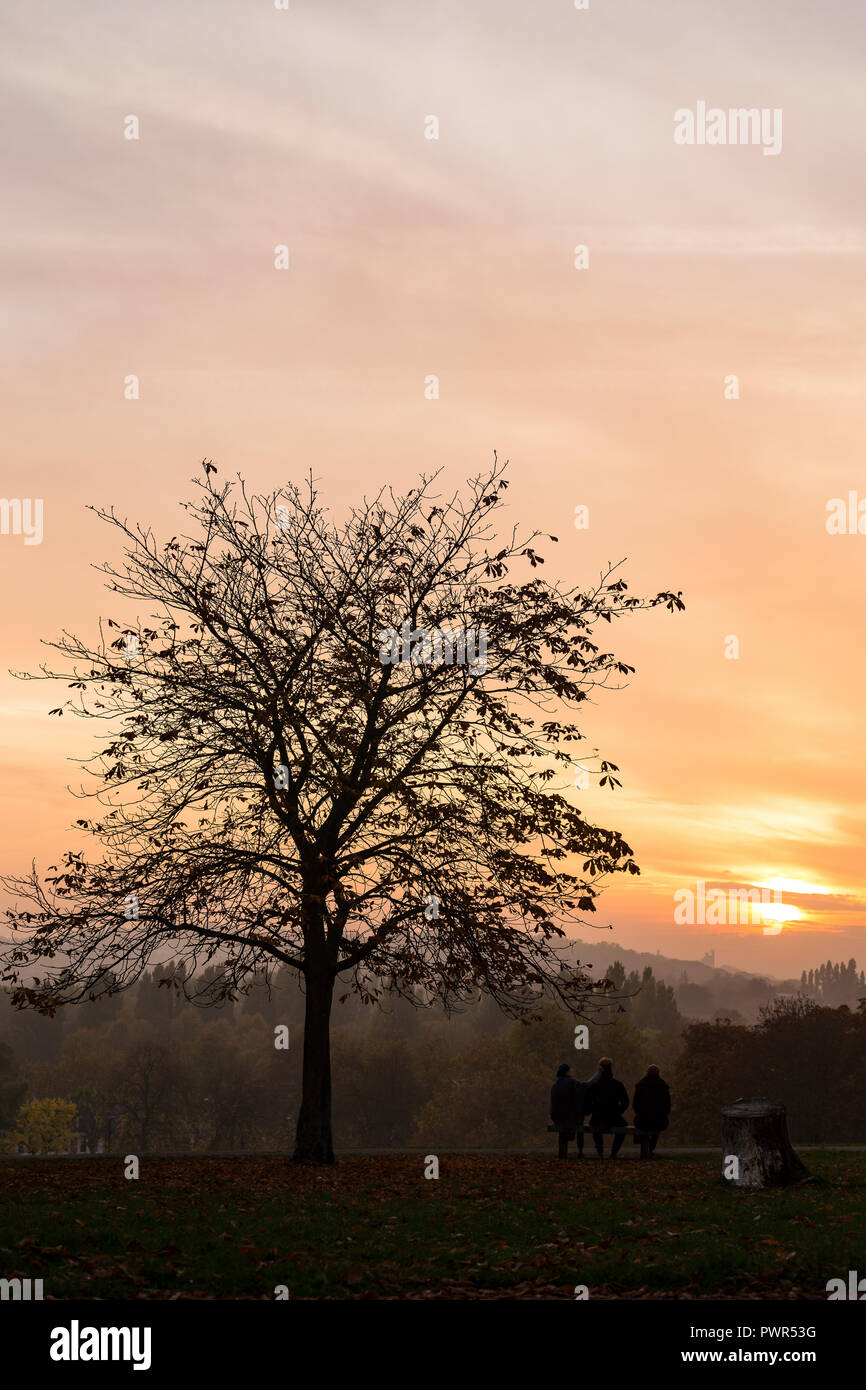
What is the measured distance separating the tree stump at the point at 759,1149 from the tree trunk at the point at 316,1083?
7431mm

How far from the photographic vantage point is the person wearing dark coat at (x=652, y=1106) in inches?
846

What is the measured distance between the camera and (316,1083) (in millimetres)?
21531

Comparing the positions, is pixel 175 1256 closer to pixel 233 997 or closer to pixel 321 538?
pixel 233 997

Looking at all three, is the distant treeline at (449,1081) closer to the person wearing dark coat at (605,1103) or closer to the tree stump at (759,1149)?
the person wearing dark coat at (605,1103)

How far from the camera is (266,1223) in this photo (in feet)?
41.9

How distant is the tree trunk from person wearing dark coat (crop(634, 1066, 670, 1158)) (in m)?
5.83

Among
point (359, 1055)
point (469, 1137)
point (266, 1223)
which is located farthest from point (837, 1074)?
point (266, 1223)

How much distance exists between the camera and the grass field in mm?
10281

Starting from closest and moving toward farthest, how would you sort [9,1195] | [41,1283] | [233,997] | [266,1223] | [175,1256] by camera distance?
1. [41,1283]
2. [175,1256]
3. [266,1223]
4. [9,1195]
5. [233,997]

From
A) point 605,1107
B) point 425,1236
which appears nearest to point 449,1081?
point 605,1107

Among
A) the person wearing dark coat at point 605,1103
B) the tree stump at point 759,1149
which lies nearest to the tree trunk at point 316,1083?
the person wearing dark coat at point 605,1103

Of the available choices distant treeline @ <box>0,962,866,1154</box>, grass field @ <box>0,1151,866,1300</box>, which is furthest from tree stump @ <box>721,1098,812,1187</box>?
distant treeline @ <box>0,962,866,1154</box>

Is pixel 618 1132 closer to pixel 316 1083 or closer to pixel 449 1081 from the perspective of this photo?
pixel 316 1083

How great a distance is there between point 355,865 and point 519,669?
4820 millimetres
